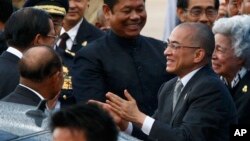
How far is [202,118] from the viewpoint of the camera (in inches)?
235

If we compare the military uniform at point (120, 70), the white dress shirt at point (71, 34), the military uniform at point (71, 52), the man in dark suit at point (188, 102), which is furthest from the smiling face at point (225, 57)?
the white dress shirt at point (71, 34)

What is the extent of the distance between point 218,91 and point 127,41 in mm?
1178

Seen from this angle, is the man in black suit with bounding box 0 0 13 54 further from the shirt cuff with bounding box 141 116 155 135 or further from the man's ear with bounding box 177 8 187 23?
the shirt cuff with bounding box 141 116 155 135

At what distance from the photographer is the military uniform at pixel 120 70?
684 centimetres

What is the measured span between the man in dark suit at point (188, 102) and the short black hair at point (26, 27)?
1069 millimetres

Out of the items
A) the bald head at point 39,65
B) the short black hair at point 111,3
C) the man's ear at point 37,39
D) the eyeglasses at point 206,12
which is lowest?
the eyeglasses at point 206,12

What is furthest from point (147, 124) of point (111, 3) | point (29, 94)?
point (111, 3)

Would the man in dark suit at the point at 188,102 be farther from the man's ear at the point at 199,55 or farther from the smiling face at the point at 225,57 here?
the smiling face at the point at 225,57

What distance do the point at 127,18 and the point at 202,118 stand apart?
4.43 feet

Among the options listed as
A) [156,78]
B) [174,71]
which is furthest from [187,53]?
[156,78]

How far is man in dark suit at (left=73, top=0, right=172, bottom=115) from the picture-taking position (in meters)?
6.85

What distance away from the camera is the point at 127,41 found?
7062mm

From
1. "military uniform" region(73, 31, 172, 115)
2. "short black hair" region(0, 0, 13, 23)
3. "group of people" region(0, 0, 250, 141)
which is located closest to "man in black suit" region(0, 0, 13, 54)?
"short black hair" region(0, 0, 13, 23)

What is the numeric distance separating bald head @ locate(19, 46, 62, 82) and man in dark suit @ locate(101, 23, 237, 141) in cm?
38
